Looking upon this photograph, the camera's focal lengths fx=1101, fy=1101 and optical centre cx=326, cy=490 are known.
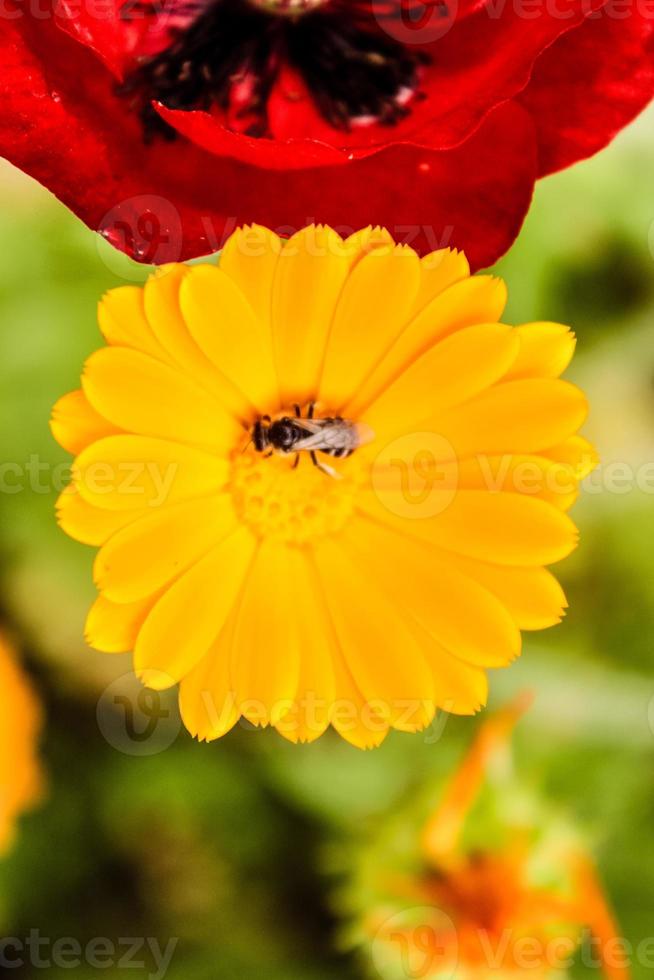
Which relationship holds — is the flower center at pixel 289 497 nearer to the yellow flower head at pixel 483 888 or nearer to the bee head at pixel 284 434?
the bee head at pixel 284 434

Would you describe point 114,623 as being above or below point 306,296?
below

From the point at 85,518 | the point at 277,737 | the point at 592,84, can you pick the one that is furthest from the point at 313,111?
the point at 277,737

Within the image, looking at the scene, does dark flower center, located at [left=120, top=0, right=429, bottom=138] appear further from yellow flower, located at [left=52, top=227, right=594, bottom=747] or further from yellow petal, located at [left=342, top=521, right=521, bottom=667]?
yellow petal, located at [left=342, top=521, right=521, bottom=667]

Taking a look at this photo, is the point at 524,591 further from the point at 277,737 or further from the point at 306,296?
the point at 277,737

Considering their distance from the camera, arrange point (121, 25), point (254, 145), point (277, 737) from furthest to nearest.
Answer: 1. point (277, 737)
2. point (121, 25)
3. point (254, 145)

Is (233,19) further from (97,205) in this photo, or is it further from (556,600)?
(556,600)
